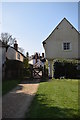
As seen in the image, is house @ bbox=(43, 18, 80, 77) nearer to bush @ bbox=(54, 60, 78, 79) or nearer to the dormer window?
the dormer window

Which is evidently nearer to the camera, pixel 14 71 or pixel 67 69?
pixel 67 69

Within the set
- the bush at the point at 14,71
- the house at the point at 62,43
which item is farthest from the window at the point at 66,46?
the bush at the point at 14,71

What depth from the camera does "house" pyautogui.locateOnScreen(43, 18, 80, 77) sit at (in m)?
30.6

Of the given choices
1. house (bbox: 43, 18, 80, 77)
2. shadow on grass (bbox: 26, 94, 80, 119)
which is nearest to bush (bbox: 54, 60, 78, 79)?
house (bbox: 43, 18, 80, 77)

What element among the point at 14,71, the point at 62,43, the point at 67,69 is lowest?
the point at 14,71

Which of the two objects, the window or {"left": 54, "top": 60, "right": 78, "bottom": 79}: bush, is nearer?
{"left": 54, "top": 60, "right": 78, "bottom": 79}: bush

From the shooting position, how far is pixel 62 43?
30594 millimetres

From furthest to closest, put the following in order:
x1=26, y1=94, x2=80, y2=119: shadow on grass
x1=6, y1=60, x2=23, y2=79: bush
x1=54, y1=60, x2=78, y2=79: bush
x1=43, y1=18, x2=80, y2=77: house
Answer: x1=43, y1=18, x2=80, y2=77: house, x1=6, y1=60, x2=23, y2=79: bush, x1=54, y1=60, x2=78, y2=79: bush, x1=26, y1=94, x2=80, y2=119: shadow on grass

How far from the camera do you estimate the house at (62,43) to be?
3059 cm

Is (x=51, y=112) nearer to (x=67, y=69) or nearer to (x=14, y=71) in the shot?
(x=67, y=69)

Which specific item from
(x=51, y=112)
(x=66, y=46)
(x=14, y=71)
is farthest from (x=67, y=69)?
(x=51, y=112)

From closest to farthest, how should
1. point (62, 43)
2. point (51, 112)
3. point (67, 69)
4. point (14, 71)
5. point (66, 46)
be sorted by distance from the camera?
point (51, 112) < point (67, 69) < point (14, 71) < point (62, 43) < point (66, 46)

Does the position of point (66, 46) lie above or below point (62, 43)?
below

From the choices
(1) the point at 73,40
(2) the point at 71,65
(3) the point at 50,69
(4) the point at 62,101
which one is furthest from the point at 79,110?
(1) the point at 73,40
